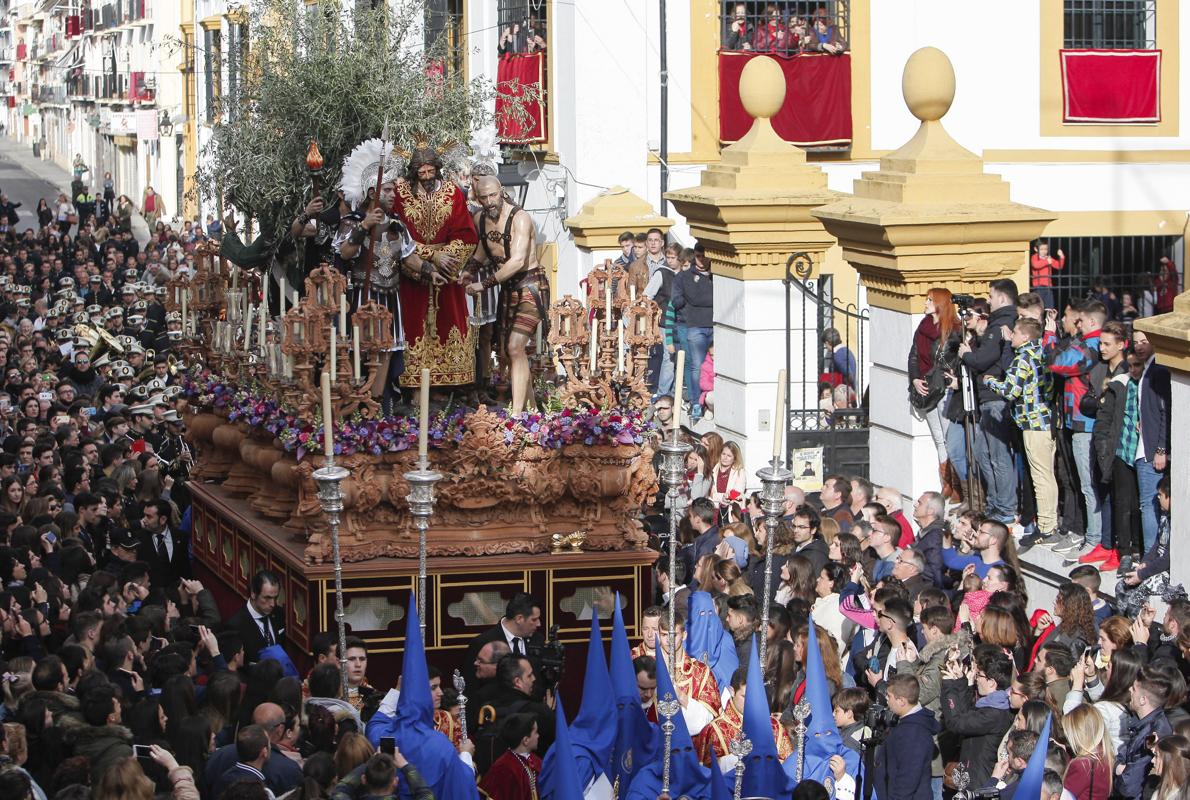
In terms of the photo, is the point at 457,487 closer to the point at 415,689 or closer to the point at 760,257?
the point at 760,257

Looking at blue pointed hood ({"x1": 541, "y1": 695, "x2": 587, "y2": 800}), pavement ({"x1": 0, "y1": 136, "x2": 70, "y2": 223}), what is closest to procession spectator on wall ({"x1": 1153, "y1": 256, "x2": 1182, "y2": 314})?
blue pointed hood ({"x1": 541, "y1": 695, "x2": 587, "y2": 800})

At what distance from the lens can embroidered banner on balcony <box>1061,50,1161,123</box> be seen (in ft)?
79.5

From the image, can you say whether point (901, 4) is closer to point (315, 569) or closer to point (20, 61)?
point (315, 569)

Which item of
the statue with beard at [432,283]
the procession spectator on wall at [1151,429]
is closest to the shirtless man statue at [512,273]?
the statue with beard at [432,283]

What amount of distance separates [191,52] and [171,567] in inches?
1475

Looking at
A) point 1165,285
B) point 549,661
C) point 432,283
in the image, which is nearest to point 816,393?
point 432,283

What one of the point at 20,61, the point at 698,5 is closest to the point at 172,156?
the point at 698,5

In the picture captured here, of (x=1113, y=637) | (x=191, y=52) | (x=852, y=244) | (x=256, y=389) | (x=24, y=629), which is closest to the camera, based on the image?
(x=1113, y=637)

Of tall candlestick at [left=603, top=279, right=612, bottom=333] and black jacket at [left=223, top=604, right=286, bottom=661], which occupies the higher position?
tall candlestick at [left=603, top=279, right=612, bottom=333]

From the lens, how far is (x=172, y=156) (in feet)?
192

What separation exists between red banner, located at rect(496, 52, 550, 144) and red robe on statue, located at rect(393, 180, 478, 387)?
10.8 metres

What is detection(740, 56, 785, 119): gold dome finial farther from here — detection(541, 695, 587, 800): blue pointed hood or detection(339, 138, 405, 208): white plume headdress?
detection(541, 695, 587, 800): blue pointed hood

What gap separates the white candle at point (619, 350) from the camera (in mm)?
13344

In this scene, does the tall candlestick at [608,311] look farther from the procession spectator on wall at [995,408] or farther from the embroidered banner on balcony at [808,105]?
the embroidered banner on balcony at [808,105]
